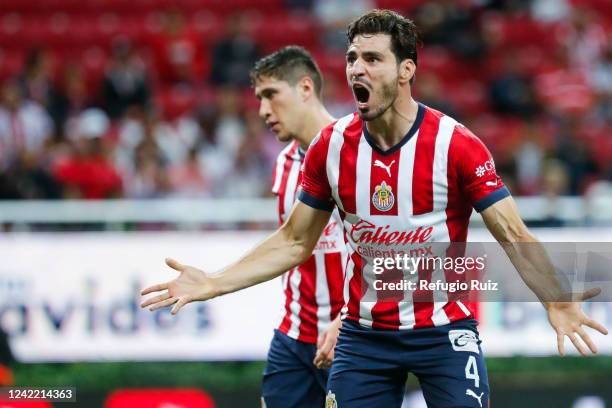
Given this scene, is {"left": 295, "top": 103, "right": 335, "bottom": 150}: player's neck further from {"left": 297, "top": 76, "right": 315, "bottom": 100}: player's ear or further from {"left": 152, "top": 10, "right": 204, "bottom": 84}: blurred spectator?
{"left": 152, "top": 10, "right": 204, "bottom": 84}: blurred spectator

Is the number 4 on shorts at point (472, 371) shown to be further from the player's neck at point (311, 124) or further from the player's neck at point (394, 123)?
the player's neck at point (311, 124)

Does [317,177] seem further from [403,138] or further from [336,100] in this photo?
[336,100]

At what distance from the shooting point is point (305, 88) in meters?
6.12

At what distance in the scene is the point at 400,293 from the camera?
4.67 meters

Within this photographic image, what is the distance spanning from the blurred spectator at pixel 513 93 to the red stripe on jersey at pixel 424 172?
8.70 meters

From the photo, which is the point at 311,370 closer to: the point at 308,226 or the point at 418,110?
the point at 308,226

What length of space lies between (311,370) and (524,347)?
4.10 meters

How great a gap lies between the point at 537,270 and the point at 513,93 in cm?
903

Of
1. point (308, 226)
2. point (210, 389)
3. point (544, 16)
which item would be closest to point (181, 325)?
point (210, 389)

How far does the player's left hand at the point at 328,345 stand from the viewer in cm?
519

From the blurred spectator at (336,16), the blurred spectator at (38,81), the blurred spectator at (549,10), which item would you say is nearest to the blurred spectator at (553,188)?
the blurred spectator at (336,16)

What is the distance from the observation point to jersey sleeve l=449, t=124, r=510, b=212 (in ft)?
14.7

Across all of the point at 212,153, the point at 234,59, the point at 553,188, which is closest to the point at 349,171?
the point at 553,188

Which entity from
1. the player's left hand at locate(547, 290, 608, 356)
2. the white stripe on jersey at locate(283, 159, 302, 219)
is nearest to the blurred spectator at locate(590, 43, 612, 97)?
the white stripe on jersey at locate(283, 159, 302, 219)
